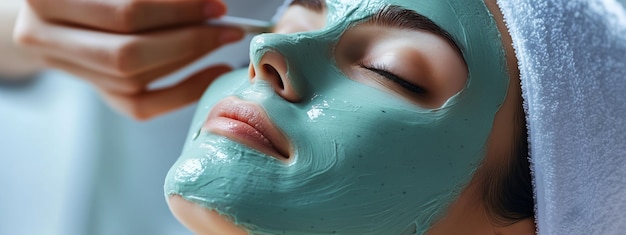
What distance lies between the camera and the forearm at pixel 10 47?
4.27ft

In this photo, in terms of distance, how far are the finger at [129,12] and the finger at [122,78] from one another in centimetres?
8

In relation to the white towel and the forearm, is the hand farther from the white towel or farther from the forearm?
the white towel

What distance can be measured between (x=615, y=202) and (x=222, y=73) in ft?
2.06

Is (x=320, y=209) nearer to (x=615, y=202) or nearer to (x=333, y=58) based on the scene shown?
(x=333, y=58)

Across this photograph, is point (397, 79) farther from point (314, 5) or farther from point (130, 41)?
point (130, 41)

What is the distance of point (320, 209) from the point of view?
0.70 meters

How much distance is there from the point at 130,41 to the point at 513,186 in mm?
572

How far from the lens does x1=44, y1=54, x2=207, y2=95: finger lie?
1.04 meters

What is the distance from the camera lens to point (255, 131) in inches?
28.1

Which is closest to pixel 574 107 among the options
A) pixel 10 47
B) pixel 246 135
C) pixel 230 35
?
pixel 246 135

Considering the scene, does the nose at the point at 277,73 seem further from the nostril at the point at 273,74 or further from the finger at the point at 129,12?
the finger at the point at 129,12

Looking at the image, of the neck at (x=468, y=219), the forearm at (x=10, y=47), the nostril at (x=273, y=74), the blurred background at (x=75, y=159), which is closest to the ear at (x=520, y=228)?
the neck at (x=468, y=219)

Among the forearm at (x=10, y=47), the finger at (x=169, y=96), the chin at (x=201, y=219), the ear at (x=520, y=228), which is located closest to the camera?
the chin at (x=201, y=219)

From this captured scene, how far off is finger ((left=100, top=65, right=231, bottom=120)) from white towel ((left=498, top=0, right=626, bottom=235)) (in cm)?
52
